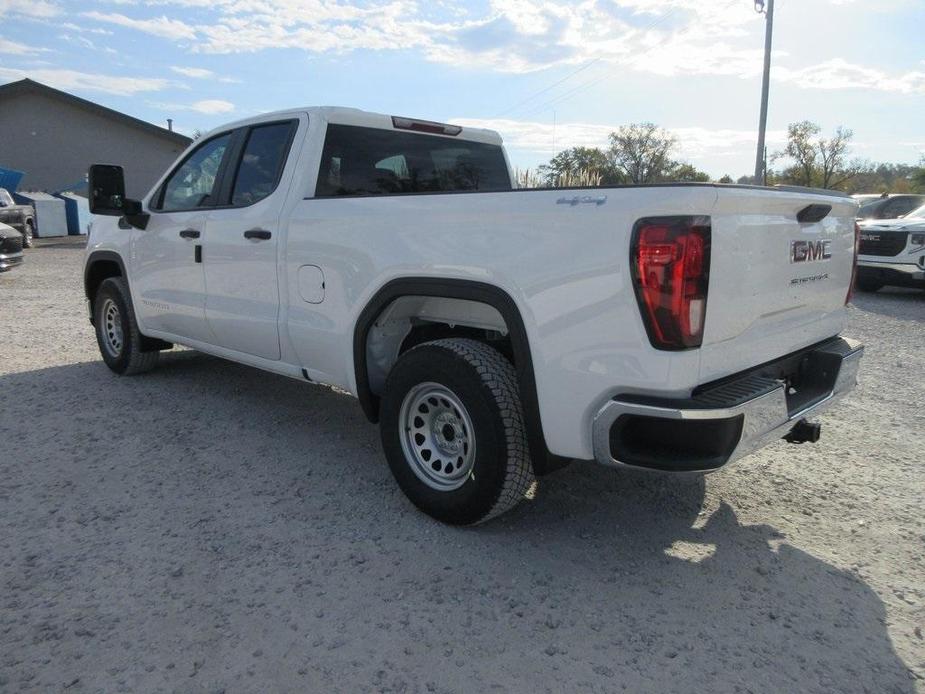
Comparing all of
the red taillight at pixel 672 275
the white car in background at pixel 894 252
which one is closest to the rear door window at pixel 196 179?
the red taillight at pixel 672 275

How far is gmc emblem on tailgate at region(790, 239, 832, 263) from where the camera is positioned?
2930mm

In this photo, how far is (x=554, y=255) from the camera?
2693 millimetres

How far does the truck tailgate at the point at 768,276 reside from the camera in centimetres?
255

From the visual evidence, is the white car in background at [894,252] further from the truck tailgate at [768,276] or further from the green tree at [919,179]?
the green tree at [919,179]

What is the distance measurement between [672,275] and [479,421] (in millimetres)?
1047

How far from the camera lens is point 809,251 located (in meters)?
3.04

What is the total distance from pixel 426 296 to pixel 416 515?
109 centimetres

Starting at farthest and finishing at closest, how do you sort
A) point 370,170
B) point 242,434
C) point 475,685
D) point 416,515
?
point 242,434
point 370,170
point 416,515
point 475,685

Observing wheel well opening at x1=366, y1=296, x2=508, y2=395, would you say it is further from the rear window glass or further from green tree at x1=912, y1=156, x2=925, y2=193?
green tree at x1=912, y1=156, x2=925, y2=193

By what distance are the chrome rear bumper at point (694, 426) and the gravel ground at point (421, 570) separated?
0.61 metres

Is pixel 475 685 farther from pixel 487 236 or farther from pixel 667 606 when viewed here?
pixel 487 236

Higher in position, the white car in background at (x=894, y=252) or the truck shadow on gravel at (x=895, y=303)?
the white car in background at (x=894, y=252)

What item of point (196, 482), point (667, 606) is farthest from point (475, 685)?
point (196, 482)

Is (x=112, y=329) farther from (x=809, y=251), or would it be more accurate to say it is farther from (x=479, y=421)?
(x=809, y=251)
